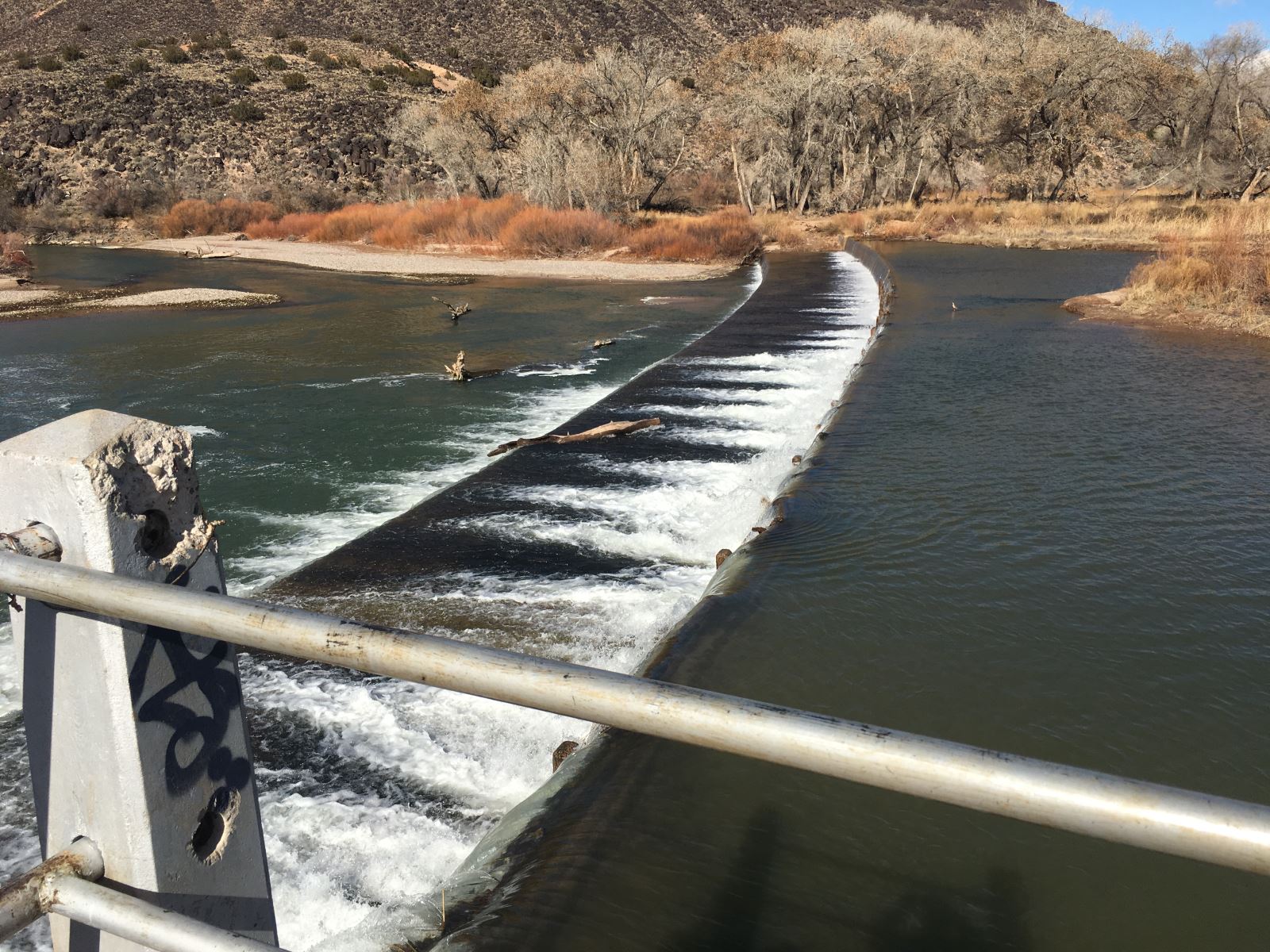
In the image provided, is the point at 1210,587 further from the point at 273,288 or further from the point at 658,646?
the point at 273,288

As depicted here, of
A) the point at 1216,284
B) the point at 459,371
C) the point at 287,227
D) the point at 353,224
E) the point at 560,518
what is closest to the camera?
the point at 560,518

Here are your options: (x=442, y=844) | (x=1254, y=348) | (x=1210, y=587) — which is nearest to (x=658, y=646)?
(x=442, y=844)

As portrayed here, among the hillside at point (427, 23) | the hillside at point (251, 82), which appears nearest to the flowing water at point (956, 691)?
the hillside at point (251, 82)

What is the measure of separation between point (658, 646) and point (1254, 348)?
479 inches

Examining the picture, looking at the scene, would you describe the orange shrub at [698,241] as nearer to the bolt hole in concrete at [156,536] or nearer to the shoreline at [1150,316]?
the shoreline at [1150,316]

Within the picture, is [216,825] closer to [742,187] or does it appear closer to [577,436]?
[577,436]

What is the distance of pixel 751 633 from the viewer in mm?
5703

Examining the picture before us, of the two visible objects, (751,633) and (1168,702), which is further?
(751,633)

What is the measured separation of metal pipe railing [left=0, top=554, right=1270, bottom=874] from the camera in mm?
856

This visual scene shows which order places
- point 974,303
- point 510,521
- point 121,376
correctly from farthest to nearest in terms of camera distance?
point 974,303
point 121,376
point 510,521

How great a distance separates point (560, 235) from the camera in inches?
1242

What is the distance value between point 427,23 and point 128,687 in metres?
85.1

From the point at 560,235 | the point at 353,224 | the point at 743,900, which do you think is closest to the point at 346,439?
the point at 743,900

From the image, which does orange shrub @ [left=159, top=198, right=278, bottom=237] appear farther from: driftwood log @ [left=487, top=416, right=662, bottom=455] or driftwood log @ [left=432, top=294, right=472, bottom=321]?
driftwood log @ [left=487, top=416, right=662, bottom=455]
